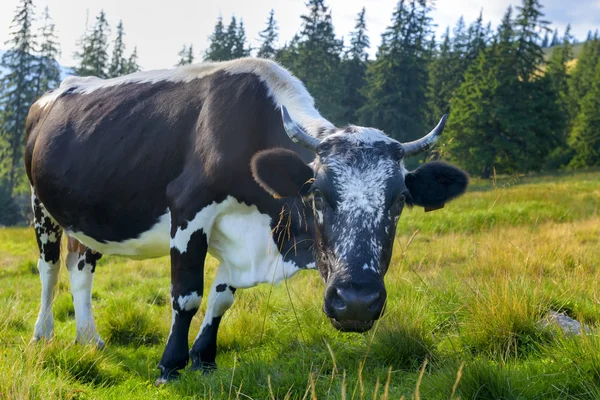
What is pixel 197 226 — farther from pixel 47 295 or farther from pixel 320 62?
pixel 320 62

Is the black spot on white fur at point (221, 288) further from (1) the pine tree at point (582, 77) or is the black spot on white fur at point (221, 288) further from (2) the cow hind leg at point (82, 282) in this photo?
(1) the pine tree at point (582, 77)

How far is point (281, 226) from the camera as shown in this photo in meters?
4.28

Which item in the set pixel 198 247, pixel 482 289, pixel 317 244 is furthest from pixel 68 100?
pixel 482 289

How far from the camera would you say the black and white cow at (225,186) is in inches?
132

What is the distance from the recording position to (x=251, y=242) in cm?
436

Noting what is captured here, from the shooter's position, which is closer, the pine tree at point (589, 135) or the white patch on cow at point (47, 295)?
the white patch on cow at point (47, 295)

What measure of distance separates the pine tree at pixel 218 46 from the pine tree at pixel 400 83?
13753mm

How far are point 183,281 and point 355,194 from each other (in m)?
1.74

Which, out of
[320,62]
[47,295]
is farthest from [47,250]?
[320,62]

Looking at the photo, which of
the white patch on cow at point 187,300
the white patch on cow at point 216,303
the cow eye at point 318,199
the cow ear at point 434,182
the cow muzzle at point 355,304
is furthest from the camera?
the white patch on cow at point 216,303

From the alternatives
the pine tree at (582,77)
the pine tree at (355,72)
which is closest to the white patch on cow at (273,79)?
the pine tree at (355,72)

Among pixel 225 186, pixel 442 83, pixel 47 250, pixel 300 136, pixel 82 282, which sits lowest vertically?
pixel 82 282

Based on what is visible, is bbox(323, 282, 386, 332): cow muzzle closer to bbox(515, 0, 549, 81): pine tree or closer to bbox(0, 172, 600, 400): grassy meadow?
bbox(0, 172, 600, 400): grassy meadow

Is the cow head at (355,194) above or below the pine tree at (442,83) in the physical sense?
below
